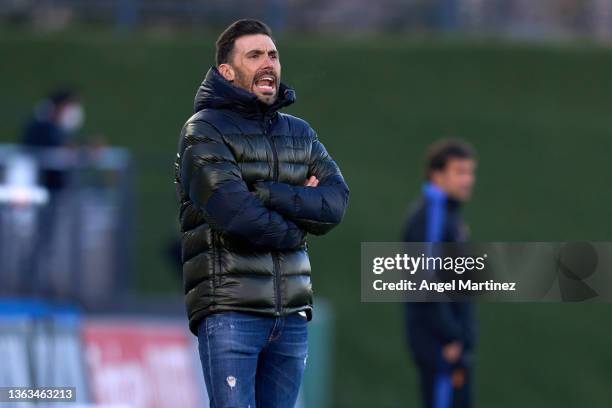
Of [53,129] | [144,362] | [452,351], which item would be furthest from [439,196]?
[53,129]

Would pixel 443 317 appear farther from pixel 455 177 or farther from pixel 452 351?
pixel 455 177

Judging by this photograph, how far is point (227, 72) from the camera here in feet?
17.4

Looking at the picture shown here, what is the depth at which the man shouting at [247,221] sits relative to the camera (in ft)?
16.8

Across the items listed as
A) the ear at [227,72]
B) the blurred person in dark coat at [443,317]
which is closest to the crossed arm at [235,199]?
the ear at [227,72]

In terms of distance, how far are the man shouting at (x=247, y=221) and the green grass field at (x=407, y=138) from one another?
801 cm

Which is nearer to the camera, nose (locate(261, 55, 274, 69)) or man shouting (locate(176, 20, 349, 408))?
man shouting (locate(176, 20, 349, 408))

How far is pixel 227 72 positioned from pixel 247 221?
610 mm

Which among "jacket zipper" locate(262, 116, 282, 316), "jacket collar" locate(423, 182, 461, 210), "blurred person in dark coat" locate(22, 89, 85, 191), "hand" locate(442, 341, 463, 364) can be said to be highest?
"blurred person in dark coat" locate(22, 89, 85, 191)

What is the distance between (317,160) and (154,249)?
26.0ft

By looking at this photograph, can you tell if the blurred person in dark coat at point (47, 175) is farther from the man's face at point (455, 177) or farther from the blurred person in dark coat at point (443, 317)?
the man's face at point (455, 177)

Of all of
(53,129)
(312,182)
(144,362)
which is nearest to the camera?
(312,182)

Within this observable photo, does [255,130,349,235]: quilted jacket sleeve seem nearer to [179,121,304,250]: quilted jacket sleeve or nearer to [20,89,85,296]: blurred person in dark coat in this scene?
[179,121,304,250]: quilted jacket sleeve

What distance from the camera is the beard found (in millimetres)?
5227

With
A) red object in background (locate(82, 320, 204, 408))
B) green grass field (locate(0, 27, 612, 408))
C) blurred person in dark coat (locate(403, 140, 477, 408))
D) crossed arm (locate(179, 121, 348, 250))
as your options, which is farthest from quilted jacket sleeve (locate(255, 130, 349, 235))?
green grass field (locate(0, 27, 612, 408))
